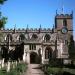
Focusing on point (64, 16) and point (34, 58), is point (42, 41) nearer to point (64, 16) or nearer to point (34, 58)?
point (34, 58)

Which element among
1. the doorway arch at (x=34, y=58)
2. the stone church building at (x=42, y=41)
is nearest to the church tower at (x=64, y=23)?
the stone church building at (x=42, y=41)

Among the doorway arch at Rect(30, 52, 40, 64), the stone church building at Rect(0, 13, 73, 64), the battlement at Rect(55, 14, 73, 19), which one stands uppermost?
the battlement at Rect(55, 14, 73, 19)

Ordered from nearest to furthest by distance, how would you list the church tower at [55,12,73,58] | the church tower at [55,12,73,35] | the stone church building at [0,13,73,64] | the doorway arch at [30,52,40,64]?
1. the doorway arch at [30,52,40,64]
2. the stone church building at [0,13,73,64]
3. the church tower at [55,12,73,58]
4. the church tower at [55,12,73,35]

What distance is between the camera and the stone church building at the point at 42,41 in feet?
237

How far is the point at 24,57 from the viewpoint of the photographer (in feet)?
232

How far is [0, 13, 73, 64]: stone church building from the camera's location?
7231 cm

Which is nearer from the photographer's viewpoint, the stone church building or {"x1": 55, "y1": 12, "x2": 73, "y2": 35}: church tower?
the stone church building

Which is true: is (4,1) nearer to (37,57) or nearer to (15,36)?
(37,57)

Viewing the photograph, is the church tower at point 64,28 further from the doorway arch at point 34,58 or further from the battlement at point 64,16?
the doorway arch at point 34,58

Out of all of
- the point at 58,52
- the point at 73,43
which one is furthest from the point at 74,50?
the point at 58,52

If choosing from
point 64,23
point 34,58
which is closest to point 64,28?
point 64,23

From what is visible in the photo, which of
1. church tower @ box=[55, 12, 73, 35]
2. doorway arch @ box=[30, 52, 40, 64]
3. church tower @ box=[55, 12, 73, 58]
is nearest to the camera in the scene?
doorway arch @ box=[30, 52, 40, 64]

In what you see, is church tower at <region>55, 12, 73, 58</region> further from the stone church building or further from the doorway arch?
the doorway arch

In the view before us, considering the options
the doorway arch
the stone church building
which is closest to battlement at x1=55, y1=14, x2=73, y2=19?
the stone church building
